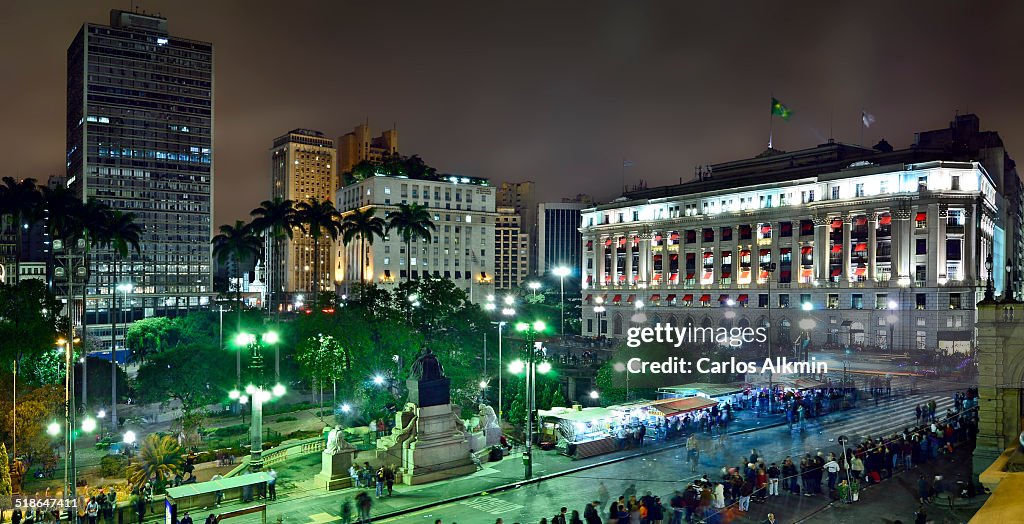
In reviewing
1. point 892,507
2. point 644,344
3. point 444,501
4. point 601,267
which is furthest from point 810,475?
point 601,267

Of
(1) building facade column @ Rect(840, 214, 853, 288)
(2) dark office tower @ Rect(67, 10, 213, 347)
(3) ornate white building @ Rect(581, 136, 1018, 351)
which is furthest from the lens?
(2) dark office tower @ Rect(67, 10, 213, 347)

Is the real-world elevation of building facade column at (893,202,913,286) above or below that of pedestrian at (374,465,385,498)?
above

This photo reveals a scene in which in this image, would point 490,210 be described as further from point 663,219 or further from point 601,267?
point 663,219

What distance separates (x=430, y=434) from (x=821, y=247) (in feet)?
237

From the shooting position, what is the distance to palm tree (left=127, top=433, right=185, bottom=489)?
32312 mm

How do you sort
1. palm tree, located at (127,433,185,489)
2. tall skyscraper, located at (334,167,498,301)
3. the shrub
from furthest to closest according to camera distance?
tall skyscraper, located at (334,167,498,301) → the shrub → palm tree, located at (127,433,185,489)

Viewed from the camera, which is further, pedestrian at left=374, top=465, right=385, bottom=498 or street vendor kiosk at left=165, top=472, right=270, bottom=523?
pedestrian at left=374, top=465, right=385, bottom=498

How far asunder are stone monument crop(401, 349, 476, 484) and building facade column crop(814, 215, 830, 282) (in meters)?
69.9

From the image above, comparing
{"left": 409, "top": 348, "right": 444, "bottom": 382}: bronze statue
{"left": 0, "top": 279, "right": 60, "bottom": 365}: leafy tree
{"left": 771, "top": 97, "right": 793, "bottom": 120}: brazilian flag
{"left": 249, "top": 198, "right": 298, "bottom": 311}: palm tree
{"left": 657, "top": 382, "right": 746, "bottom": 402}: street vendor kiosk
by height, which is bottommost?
{"left": 657, "top": 382, "right": 746, "bottom": 402}: street vendor kiosk

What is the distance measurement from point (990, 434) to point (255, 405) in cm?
3377

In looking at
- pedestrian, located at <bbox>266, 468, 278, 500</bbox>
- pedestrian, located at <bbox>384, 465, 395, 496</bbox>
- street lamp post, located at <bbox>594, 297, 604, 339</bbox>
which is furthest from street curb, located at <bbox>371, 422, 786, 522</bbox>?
street lamp post, located at <bbox>594, 297, 604, 339</bbox>

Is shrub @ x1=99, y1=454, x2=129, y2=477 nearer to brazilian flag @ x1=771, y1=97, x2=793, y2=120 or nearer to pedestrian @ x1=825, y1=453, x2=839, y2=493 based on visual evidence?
pedestrian @ x1=825, y1=453, x2=839, y2=493

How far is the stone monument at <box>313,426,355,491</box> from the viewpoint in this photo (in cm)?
3194

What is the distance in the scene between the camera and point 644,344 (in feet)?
200
